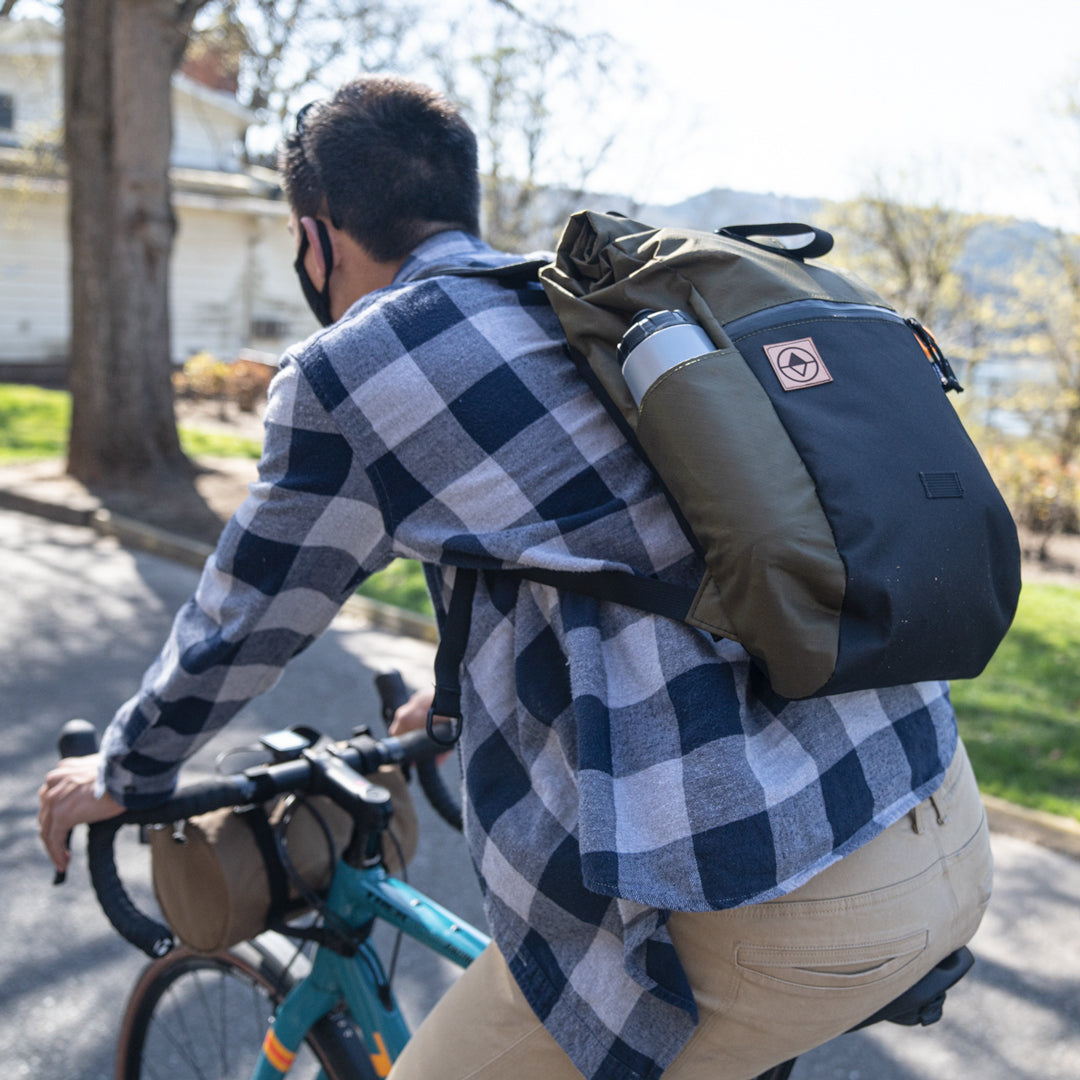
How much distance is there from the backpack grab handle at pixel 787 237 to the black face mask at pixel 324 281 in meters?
0.61

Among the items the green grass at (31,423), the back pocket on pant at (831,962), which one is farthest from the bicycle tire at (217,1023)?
the green grass at (31,423)

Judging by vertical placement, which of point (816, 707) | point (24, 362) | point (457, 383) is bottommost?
point (24, 362)

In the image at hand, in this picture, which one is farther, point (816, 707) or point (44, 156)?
point (44, 156)

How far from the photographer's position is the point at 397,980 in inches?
131

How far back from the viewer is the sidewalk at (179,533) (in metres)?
4.56

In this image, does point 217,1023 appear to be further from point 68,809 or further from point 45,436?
point 45,436

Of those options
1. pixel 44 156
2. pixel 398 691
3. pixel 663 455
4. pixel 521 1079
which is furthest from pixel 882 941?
pixel 44 156

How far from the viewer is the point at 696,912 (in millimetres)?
1234

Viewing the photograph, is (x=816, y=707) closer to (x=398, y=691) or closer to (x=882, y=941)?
(x=882, y=941)

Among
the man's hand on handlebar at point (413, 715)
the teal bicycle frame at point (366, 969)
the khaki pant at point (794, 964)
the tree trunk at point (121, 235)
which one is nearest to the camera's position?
the khaki pant at point (794, 964)

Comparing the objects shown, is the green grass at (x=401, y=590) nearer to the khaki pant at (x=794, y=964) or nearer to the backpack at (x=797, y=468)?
the khaki pant at (x=794, y=964)

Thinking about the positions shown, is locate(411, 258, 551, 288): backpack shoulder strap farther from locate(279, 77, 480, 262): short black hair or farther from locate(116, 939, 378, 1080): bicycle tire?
locate(116, 939, 378, 1080): bicycle tire

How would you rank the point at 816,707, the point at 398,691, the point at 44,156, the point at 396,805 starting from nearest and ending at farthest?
1. the point at 816,707
2. the point at 396,805
3. the point at 398,691
4. the point at 44,156

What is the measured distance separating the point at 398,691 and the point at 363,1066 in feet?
2.21
